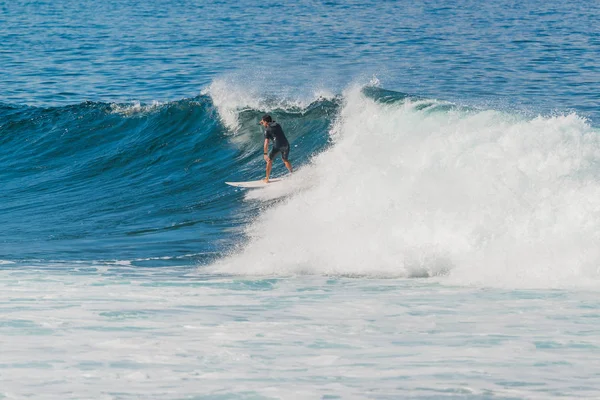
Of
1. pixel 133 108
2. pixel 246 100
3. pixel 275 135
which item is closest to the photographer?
pixel 275 135

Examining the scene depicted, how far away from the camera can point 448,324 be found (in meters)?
7.45

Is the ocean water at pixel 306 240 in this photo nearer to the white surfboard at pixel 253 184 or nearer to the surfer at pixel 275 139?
the white surfboard at pixel 253 184

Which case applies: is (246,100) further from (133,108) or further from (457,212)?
(457,212)

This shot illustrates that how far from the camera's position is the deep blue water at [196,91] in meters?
14.7

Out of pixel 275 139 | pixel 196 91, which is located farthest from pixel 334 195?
pixel 196 91

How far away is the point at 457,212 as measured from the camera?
11203mm

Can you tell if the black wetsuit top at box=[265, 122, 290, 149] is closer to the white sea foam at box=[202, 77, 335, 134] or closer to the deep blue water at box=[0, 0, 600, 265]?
the deep blue water at box=[0, 0, 600, 265]

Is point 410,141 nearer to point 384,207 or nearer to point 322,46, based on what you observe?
point 384,207

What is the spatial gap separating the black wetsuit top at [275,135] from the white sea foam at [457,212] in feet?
4.88

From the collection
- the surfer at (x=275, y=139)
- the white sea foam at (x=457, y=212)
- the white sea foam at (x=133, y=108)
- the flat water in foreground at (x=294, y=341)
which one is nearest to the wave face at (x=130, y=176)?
the white sea foam at (x=133, y=108)

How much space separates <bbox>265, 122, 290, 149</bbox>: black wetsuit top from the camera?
1590 cm

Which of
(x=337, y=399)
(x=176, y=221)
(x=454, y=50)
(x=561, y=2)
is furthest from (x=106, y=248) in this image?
(x=561, y=2)

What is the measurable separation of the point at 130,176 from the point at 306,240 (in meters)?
7.20

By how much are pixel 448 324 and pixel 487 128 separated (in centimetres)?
662
